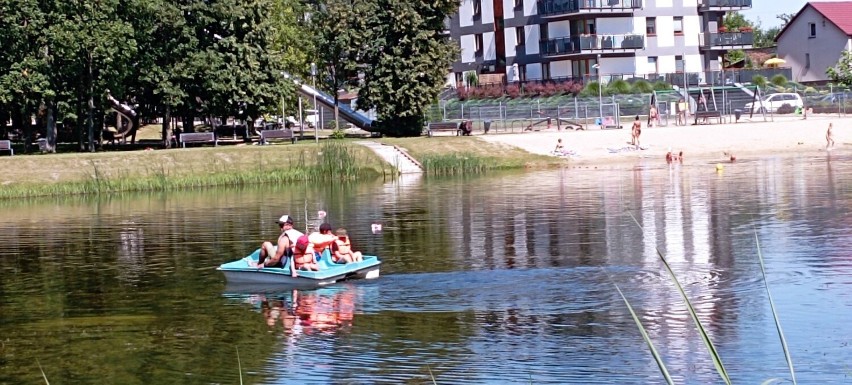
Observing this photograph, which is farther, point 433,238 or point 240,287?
point 433,238

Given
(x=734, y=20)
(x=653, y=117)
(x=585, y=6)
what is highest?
(x=734, y=20)

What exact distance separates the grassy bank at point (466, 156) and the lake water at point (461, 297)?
19307 millimetres

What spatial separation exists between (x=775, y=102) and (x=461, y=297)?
2465 inches

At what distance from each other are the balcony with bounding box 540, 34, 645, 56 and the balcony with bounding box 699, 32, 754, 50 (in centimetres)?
631

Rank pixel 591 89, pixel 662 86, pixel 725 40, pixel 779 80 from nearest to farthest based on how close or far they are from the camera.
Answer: pixel 591 89 < pixel 662 86 < pixel 779 80 < pixel 725 40

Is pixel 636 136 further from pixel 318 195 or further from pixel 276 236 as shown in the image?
pixel 276 236

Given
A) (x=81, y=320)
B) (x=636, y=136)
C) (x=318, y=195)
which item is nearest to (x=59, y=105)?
(x=318, y=195)

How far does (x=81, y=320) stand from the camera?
2395 centimetres

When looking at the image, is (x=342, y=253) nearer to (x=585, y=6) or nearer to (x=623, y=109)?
(x=623, y=109)

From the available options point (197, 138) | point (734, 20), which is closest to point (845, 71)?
point (197, 138)

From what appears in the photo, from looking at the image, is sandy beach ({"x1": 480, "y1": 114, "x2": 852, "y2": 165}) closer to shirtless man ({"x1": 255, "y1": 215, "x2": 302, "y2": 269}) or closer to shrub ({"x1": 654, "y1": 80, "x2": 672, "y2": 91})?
shrub ({"x1": 654, "y1": 80, "x2": 672, "y2": 91})

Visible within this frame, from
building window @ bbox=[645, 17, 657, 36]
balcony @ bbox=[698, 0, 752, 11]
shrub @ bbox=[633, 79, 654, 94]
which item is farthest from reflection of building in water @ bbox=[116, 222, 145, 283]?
balcony @ bbox=[698, 0, 752, 11]

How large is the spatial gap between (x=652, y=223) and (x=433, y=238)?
6322 mm

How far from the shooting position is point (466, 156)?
6625 centimetres
